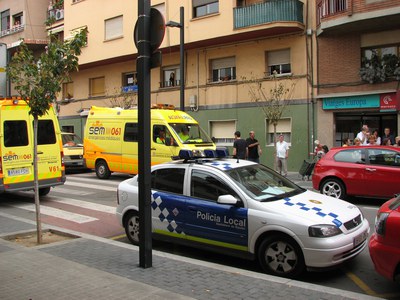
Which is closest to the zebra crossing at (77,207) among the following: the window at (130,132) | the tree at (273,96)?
the window at (130,132)

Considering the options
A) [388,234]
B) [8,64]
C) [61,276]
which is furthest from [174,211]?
[8,64]

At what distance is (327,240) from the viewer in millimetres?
4969

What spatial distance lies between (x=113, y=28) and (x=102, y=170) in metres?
11.9

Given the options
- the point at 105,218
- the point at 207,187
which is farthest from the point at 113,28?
the point at 207,187

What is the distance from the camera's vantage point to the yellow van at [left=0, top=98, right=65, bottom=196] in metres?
10.4

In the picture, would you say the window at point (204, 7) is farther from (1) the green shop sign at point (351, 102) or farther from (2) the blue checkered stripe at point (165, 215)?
(2) the blue checkered stripe at point (165, 215)

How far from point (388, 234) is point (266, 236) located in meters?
1.51

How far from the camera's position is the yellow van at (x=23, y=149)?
408 inches

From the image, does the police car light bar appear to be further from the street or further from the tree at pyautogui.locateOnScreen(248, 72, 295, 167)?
the tree at pyautogui.locateOnScreen(248, 72, 295, 167)

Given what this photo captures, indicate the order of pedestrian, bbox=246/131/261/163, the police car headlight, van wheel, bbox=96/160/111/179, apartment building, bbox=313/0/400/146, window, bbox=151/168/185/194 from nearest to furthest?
the police car headlight, window, bbox=151/168/185/194, pedestrian, bbox=246/131/261/163, apartment building, bbox=313/0/400/146, van wheel, bbox=96/160/111/179

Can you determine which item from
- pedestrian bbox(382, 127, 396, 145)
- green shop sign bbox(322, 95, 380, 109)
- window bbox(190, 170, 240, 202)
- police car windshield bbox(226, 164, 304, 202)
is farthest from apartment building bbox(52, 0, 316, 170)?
window bbox(190, 170, 240, 202)

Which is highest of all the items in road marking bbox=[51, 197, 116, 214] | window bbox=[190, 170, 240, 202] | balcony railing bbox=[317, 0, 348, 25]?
balcony railing bbox=[317, 0, 348, 25]

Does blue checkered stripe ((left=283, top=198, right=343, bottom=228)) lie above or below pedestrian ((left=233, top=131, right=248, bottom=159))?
below

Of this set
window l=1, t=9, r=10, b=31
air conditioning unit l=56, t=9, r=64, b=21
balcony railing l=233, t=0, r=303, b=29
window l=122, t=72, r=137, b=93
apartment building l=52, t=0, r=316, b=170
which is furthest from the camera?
window l=1, t=9, r=10, b=31
